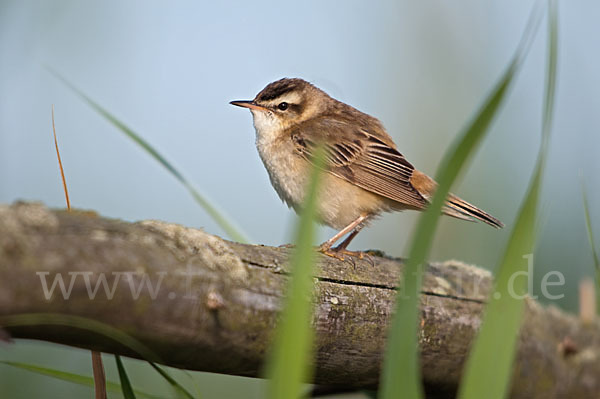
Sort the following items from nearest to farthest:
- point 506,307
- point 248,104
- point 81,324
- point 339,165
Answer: point 506,307, point 81,324, point 339,165, point 248,104

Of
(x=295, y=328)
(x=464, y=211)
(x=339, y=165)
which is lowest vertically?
(x=295, y=328)

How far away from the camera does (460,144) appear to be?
1.25 metres

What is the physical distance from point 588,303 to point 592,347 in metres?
0.16

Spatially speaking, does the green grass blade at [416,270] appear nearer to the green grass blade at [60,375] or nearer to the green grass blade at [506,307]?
the green grass blade at [506,307]

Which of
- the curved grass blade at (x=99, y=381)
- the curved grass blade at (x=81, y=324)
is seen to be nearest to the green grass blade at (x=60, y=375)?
the curved grass blade at (x=99, y=381)

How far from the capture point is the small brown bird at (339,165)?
364 centimetres

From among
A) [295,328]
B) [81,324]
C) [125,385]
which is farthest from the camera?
[125,385]

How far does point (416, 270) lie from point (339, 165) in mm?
2568

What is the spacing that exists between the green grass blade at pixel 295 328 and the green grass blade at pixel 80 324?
0.49 metres

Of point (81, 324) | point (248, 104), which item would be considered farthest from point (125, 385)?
point (248, 104)

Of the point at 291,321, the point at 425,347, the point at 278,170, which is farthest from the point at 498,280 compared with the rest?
the point at 278,170

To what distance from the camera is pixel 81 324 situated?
141 centimetres

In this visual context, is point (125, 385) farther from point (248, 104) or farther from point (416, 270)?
point (248, 104)

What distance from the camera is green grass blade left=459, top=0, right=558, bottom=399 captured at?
A: 125 centimetres
